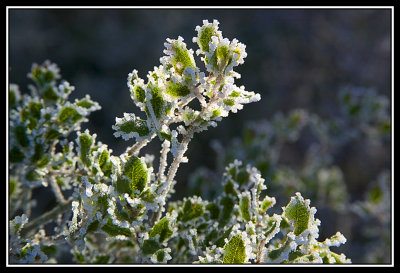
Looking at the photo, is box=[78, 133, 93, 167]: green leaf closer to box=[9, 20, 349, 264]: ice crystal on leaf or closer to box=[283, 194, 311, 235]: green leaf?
box=[9, 20, 349, 264]: ice crystal on leaf

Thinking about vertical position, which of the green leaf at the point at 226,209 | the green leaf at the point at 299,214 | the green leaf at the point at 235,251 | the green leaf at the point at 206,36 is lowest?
the green leaf at the point at 235,251

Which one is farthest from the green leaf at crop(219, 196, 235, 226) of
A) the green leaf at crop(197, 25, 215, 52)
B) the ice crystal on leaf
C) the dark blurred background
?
the dark blurred background

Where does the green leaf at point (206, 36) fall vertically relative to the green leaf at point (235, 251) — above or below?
above

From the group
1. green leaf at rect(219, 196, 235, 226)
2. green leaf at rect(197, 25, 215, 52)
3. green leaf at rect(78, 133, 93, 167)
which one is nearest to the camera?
green leaf at rect(197, 25, 215, 52)

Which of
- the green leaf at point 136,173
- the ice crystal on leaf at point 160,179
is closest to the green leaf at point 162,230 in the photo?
the ice crystal on leaf at point 160,179

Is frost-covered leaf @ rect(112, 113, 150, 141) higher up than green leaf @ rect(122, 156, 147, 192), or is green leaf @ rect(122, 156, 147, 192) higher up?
frost-covered leaf @ rect(112, 113, 150, 141)

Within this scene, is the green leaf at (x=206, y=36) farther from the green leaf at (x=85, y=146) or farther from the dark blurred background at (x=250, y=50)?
the dark blurred background at (x=250, y=50)
